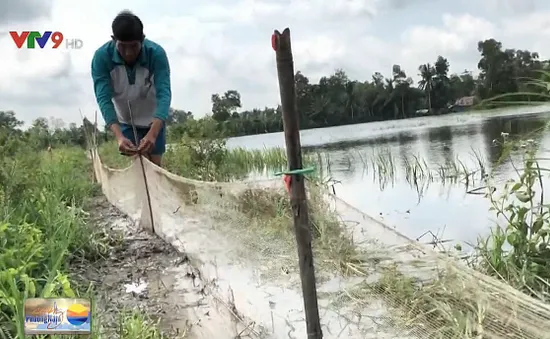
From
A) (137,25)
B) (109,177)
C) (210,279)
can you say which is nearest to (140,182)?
(137,25)

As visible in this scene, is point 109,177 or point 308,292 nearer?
point 308,292

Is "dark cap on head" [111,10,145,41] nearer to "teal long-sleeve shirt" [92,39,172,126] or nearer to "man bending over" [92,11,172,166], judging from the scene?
"man bending over" [92,11,172,166]

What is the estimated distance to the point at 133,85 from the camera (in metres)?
3.22

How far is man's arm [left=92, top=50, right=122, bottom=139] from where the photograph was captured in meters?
3.13

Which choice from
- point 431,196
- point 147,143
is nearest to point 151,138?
point 147,143

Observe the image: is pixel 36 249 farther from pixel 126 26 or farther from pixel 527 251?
pixel 527 251

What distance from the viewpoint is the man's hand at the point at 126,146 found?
3.13m

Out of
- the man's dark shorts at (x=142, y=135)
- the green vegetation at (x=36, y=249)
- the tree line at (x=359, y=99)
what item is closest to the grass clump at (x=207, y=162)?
the tree line at (x=359, y=99)

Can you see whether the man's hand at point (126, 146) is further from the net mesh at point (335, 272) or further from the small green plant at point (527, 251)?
the small green plant at point (527, 251)

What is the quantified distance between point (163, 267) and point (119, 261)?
1.05ft

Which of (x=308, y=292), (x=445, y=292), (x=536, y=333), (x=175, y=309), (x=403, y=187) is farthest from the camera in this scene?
(x=403, y=187)

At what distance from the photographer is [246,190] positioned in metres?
2.46

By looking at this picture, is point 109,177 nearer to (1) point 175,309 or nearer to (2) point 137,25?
(2) point 137,25

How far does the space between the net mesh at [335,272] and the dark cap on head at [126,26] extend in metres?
0.70
